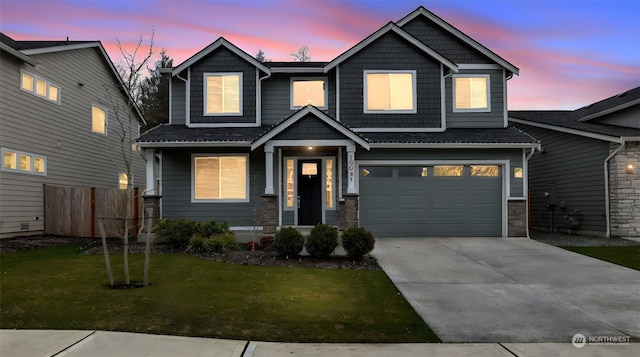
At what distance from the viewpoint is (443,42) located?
1597 centimetres

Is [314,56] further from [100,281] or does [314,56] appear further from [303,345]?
[303,345]

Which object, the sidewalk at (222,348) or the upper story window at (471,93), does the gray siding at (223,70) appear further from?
the sidewalk at (222,348)

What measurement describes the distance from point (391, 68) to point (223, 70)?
5.85 meters

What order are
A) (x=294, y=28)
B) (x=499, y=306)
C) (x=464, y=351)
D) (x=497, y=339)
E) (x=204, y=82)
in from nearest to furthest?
(x=464, y=351) < (x=497, y=339) < (x=499, y=306) < (x=204, y=82) < (x=294, y=28)

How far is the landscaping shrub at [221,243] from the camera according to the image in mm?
10719

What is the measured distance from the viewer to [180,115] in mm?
15516

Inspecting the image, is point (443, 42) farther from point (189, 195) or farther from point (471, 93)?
point (189, 195)

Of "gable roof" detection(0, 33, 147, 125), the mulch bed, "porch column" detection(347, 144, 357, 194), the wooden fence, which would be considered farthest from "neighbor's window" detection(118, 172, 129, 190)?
"porch column" detection(347, 144, 357, 194)

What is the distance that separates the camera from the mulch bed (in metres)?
9.62

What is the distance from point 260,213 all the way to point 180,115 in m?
4.87

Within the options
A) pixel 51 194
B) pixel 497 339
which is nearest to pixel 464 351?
pixel 497 339

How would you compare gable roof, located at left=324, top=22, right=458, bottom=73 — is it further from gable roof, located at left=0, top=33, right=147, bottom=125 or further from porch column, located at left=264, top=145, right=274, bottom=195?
gable roof, located at left=0, top=33, right=147, bottom=125

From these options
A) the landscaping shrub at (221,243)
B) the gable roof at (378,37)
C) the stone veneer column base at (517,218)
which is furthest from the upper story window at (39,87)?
the stone veneer column base at (517,218)

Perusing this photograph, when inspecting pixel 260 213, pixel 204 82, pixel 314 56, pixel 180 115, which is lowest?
pixel 260 213
